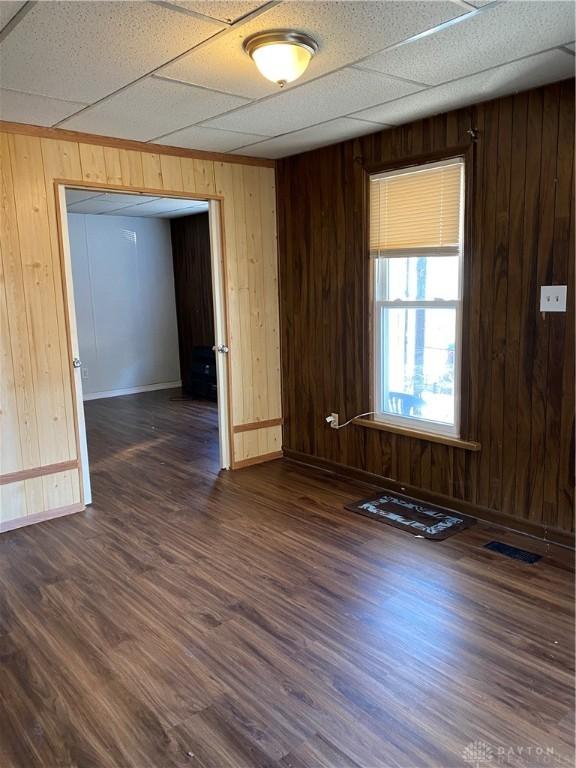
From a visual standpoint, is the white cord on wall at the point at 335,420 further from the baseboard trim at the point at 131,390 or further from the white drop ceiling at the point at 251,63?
the baseboard trim at the point at 131,390

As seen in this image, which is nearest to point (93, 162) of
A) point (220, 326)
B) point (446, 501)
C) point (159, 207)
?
point (220, 326)

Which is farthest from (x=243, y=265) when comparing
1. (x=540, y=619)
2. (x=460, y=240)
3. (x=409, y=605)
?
(x=540, y=619)

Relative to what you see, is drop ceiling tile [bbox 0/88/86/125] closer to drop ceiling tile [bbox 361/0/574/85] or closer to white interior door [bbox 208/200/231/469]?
white interior door [bbox 208/200/231/469]

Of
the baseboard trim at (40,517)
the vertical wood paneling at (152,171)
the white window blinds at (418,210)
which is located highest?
the vertical wood paneling at (152,171)

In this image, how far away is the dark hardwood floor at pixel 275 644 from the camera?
6.11 ft

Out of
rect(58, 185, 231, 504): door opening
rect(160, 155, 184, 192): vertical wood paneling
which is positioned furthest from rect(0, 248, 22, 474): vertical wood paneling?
rect(58, 185, 231, 504): door opening

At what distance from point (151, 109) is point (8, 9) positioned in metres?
1.21

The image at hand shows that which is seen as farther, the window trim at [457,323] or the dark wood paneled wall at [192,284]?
the dark wood paneled wall at [192,284]

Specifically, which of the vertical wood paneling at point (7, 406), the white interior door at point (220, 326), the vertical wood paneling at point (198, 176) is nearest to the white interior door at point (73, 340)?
the vertical wood paneling at point (7, 406)

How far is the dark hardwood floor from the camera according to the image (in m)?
1.86

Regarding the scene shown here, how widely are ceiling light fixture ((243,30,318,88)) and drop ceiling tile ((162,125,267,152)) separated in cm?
130

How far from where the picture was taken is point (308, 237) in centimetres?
443

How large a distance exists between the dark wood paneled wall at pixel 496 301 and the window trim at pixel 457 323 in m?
0.03

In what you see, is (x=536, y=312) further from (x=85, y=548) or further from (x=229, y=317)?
(x=85, y=548)
